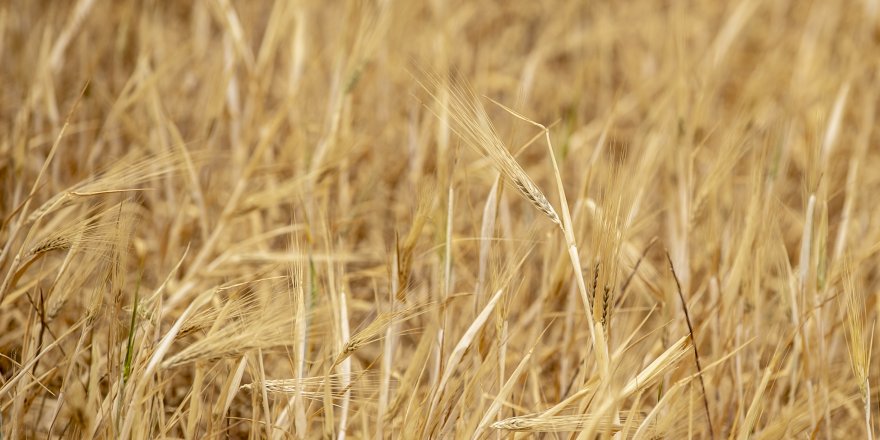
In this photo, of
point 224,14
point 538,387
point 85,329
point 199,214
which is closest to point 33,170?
point 199,214

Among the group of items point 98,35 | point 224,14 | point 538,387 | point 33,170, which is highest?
point 224,14

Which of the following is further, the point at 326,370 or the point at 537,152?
the point at 537,152

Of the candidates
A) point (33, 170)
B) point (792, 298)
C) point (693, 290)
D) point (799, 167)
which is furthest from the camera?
point (799, 167)

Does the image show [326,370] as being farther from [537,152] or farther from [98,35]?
[98,35]

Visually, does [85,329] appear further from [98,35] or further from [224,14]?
[98,35]

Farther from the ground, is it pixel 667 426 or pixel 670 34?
pixel 670 34

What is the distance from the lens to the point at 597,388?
80 centimetres

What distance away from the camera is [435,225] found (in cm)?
101

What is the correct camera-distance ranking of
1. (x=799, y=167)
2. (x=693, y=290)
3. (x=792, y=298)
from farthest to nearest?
(x=799, y=167)
(x=693, y=290)
(x=792, y=298)

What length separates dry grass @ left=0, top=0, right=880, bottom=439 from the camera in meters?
0.84

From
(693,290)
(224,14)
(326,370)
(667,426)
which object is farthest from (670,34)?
(326,370)

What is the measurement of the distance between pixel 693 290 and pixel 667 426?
1.91 ft

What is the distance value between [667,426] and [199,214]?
1.00 meters

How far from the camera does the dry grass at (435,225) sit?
84 centimetres
